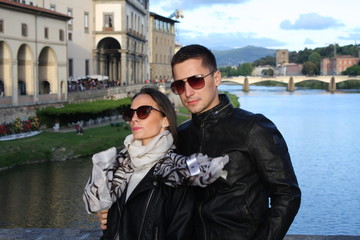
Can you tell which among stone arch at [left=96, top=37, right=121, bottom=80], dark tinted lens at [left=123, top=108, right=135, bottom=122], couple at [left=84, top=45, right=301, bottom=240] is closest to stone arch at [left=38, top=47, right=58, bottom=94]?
stone arch at [left=96, top=37, right=121, bottom=80]

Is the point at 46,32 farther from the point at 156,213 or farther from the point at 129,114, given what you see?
the point at 156,213

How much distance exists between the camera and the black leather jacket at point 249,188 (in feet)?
9.80

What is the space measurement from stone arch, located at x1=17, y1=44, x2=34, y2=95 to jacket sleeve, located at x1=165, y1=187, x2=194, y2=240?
27836 millimetres

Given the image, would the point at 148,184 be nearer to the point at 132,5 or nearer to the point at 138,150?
the point at 138,150

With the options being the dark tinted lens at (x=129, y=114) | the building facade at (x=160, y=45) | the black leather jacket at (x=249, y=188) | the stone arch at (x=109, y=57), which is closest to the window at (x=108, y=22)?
the stone arch at (x=109, y=57)

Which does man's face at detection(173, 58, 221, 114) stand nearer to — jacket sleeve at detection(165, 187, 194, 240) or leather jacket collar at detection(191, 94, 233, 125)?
leather jacket collar at detection(191, 94, 233, 125)

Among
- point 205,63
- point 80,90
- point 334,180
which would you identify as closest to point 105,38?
point 80,90

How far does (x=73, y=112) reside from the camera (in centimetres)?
3048

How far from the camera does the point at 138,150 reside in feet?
10.4

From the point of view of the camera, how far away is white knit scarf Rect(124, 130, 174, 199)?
3.14 metres

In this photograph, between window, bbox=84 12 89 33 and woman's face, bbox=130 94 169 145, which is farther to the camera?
window, bbox=84 12 89 33

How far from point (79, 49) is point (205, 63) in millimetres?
42711

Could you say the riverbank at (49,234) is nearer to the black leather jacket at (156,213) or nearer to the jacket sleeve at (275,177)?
the black leather jacket at (156,213)

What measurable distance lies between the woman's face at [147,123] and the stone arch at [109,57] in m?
45.4
